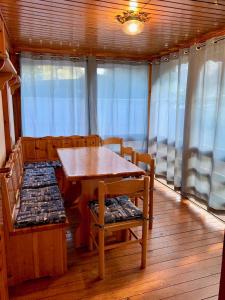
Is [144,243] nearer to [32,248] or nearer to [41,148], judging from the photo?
[32,248]

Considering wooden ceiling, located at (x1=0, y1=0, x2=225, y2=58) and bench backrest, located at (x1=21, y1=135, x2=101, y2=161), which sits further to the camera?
bench backrest, located at (x1=21, y1=135, x2=101, y2=161)

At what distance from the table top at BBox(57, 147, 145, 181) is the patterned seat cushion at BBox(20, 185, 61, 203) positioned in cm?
32

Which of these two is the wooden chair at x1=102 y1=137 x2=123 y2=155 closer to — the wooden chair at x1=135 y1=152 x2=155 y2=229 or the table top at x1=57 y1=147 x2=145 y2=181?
the table top at x1=57 y1=147 x2=145 y2=181

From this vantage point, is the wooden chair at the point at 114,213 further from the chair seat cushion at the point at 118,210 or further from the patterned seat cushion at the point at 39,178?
the patterned seat cushion at the point at 39,178

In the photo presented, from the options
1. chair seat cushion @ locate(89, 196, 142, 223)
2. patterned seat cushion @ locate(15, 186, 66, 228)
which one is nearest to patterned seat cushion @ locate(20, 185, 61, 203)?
patterned seat cushion @ locate(15, 186, 66, 228)

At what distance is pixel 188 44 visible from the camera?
3.47 m

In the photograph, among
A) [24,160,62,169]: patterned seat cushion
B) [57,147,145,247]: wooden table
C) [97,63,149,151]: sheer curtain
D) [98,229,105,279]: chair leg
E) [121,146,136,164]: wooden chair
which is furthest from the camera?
[97,63,149,151]: sheer curtain

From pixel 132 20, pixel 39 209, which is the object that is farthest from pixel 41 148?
pixel 132 20

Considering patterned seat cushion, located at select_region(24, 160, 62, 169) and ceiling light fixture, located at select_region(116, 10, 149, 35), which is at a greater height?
ceiling light fixture, located at select_region(116, 10, 149, 35)

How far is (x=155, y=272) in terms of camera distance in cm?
211

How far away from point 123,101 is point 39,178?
2.22 meters

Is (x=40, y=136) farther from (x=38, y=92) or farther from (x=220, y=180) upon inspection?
(x=220, y=180)

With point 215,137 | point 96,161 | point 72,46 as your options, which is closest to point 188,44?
point 215,137

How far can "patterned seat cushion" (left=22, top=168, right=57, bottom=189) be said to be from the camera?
2.86 meters
